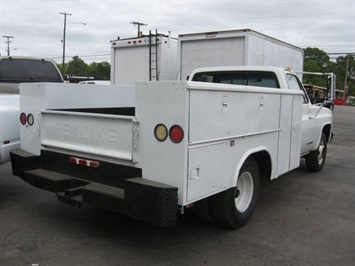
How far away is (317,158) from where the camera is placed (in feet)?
25.8

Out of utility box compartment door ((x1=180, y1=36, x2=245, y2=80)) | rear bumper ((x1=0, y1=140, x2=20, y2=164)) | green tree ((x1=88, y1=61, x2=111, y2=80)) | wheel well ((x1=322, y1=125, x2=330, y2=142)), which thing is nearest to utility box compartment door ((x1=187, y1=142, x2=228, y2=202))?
rear bumper ((x1=0, y1=140, x2=20, y2=164))

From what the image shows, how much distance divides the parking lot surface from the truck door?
1.07m

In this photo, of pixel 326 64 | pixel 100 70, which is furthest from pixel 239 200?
pixel 100 70

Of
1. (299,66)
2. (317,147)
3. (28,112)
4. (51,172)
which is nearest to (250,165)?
(51,172)

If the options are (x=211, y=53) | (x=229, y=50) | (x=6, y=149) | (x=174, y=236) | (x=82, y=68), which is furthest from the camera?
(x=82, y=68)

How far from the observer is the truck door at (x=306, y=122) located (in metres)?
6.33

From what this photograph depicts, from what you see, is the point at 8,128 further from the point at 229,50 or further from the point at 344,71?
the point at 344,71

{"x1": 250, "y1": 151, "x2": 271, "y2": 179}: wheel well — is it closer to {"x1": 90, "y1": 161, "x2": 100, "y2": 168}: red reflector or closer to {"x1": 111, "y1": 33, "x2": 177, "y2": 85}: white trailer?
{"x1": 90, "y1": 161, "x2": 100, "y2": 168}: red reflector

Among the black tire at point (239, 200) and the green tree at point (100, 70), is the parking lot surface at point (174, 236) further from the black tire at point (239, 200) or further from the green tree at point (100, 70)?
the green tree at point (100, 70)

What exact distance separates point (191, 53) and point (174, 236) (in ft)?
23.8

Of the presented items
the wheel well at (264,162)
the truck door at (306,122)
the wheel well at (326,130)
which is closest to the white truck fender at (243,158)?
the wheel well at (264,162)

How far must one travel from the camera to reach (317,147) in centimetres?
765

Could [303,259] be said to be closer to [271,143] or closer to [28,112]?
[271,143]

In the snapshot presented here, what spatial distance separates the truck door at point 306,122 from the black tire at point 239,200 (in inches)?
80.1
